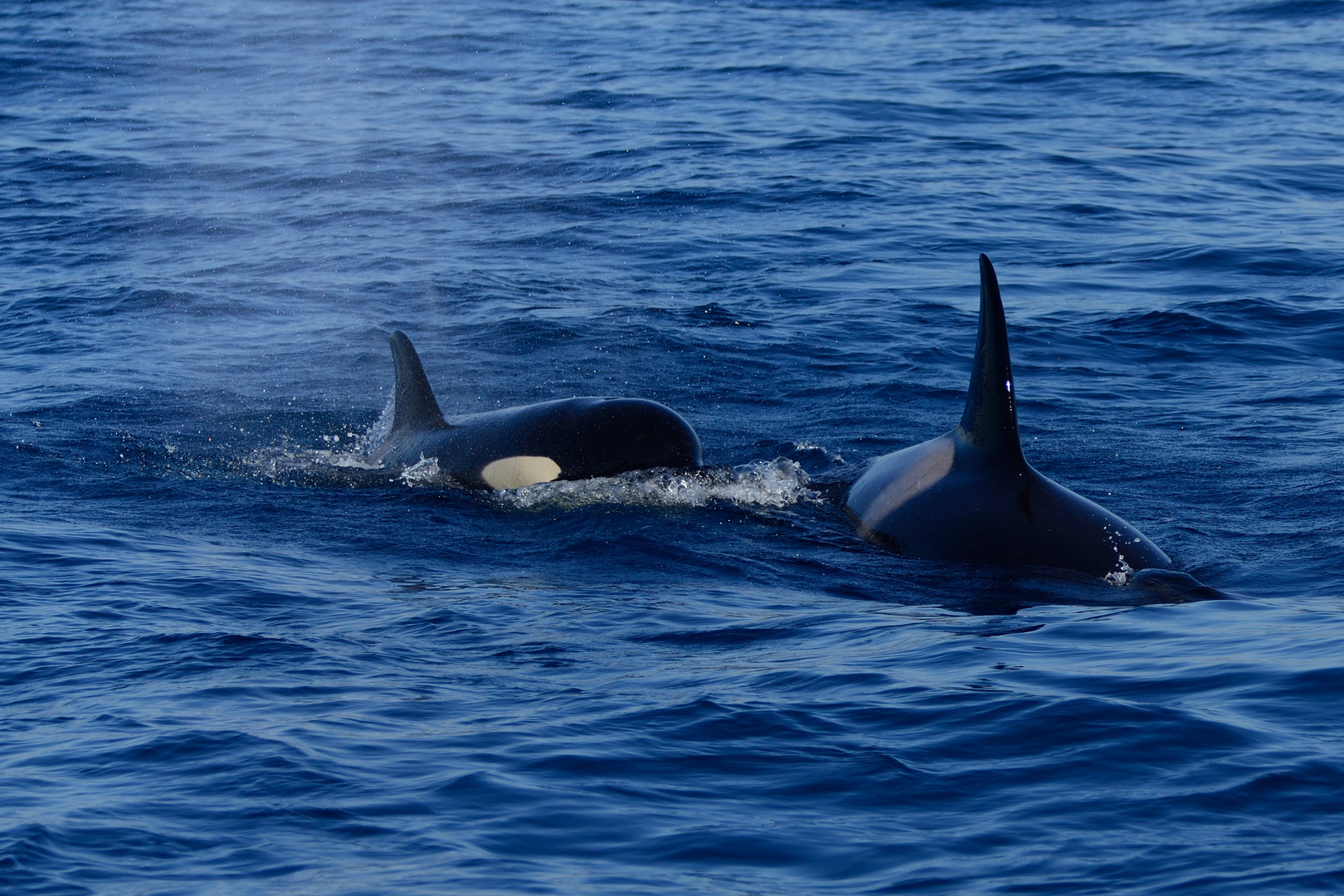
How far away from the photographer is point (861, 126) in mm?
24938

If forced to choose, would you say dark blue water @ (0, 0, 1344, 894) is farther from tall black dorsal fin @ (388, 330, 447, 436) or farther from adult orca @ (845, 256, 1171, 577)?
tall black dorsal fin @ (388, 330, 447, 436)

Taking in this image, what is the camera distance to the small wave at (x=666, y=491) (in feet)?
31.8

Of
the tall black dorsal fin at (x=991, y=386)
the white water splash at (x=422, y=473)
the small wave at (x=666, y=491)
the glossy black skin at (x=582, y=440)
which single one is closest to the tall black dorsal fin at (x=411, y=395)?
the white water splash at (x=422, y=473)

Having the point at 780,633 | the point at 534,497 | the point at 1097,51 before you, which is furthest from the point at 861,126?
the point at 780,633

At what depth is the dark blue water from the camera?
17.6ft

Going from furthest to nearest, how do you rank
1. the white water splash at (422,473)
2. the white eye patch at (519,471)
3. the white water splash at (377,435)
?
the white water splash at (377,435), the white water splash at (422,473), the white eye patch at (519,471)

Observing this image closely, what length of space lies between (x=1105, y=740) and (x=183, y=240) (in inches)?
658

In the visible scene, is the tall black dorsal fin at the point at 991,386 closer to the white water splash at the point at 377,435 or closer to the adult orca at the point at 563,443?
the adult orca at the point at 563,443

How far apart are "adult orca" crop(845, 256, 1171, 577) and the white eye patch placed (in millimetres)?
2165

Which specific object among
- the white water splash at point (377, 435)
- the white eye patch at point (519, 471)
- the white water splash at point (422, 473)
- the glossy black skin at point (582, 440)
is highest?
the glossy black skin at point (582, 440)

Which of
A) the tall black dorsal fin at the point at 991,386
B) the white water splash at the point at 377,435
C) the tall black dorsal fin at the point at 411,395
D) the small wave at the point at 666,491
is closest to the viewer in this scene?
the tall black dorsal fin at the point at 991,386

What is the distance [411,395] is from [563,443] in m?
1.48

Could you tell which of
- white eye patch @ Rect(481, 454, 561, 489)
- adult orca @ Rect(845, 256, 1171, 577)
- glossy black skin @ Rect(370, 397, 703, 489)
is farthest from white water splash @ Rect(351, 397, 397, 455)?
adult orca @ Rect(845, 256, 1171, 577)

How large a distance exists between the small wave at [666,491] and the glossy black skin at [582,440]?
0.07 metres
